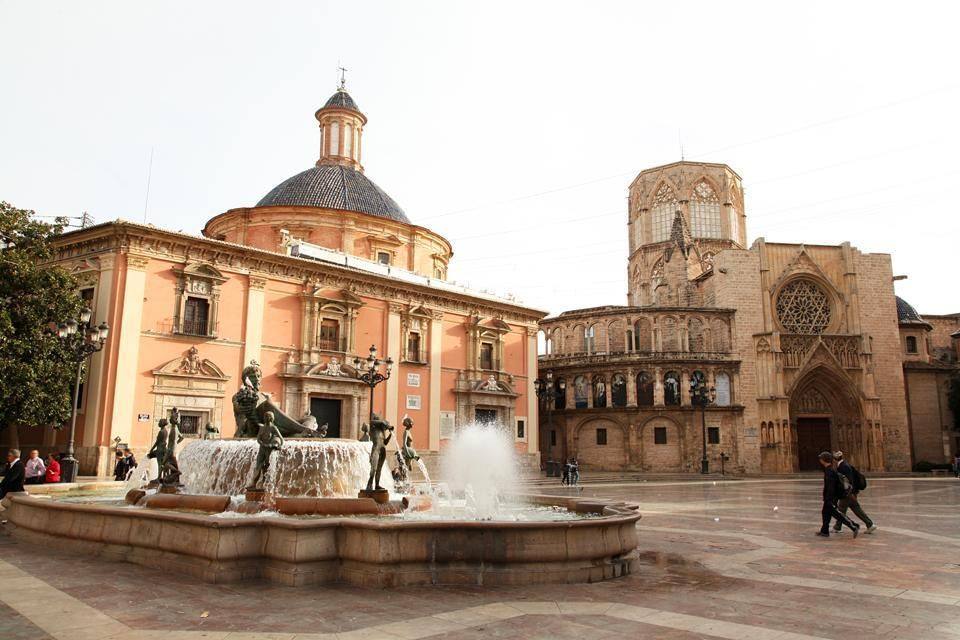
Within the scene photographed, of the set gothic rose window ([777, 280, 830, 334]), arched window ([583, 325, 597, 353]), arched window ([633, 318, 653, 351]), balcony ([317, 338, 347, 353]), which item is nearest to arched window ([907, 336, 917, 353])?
gothic rose window ([777, 280, 830, 334])

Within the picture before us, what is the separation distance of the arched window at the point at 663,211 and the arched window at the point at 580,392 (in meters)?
18.6

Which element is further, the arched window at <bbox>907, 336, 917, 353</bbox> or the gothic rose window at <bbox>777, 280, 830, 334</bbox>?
the arched window at <bbox>907, 336, 917, 353</bbox>

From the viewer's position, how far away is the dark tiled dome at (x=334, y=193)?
111 ft

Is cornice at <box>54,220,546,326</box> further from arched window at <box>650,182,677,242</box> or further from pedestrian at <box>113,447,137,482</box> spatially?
arched window at <box>650,182,677,242</box>

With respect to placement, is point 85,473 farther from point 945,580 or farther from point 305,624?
point 945,580

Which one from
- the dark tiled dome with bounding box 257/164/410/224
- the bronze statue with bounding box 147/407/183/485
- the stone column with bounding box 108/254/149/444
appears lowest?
the bronze statue with bounding box 147/407/183/485

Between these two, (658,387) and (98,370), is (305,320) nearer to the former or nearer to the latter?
(98,370)

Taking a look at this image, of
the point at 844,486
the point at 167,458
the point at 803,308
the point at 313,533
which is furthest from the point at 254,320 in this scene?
the point at 803,308

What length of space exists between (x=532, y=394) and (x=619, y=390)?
752 centimetres

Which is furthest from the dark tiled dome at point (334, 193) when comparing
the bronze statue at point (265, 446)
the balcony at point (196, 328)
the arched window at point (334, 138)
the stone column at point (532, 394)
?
the bronze statue at point (265, 446)

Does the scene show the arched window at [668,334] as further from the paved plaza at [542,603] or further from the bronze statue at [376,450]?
the bronze statue at [376,450]

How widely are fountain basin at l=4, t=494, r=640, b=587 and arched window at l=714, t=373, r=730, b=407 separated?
34915mm

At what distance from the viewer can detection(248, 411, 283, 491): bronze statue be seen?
28.3 ft

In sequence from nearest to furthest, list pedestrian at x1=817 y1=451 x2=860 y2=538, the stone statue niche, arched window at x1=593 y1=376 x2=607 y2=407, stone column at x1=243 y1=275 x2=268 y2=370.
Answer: the stone statue niche
pedestrian at x1=817 y1=451 x2=860 y2=538
stone column at x1=243 y1=275 x2=268 y2=370
arched window at x1=593 y1=376 x2=607 y2=407
